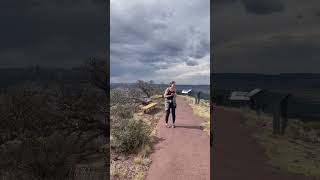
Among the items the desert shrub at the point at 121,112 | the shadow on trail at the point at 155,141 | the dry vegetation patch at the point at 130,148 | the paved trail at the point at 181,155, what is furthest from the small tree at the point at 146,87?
the shadow on trail at the point at 155,141

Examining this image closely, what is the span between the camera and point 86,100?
39.0 ft

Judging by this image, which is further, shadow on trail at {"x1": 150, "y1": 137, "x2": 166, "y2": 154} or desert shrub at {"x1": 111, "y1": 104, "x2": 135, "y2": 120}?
desert shrub at {"x1": 111, "y1": 104, "x2": 135, "y2": 120}

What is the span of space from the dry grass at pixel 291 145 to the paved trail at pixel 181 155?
6.15ft

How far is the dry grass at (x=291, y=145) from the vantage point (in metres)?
11.2

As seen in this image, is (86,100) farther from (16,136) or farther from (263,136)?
(263,136)

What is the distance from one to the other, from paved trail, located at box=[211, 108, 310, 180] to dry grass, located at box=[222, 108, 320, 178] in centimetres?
33

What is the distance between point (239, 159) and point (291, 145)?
Answer: 3.28 meters

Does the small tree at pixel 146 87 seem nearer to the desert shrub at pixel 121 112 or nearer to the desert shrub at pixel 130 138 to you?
the desert shrub at pixel 121 112

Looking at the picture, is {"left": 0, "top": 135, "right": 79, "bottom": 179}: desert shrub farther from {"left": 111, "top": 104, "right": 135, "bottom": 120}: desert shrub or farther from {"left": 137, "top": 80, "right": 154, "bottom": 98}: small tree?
{"left": 137, "top": 80, "right": 154, "bottom": 98}: small tree

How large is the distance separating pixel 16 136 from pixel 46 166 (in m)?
1.23

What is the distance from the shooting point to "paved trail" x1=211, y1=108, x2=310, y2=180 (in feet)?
32.4

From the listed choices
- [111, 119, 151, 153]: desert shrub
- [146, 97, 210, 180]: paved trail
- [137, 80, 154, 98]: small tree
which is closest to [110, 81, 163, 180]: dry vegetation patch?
[111, 119, 151, 153]: desert shrub

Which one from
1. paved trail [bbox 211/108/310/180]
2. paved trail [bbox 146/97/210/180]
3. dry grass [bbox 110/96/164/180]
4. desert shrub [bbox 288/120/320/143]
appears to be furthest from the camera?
desert shrub [bbox 288/120/320/143]

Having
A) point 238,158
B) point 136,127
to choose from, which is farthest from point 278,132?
point 136,127
